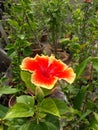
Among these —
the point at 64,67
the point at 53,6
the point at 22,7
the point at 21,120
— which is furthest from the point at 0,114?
Answer: the point at 53,6

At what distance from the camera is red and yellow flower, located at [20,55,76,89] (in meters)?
1.29

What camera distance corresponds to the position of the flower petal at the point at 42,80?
128 cm

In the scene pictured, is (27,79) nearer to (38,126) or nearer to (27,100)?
(27,100)

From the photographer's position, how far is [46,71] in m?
1.37

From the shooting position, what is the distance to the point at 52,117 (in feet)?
4.83

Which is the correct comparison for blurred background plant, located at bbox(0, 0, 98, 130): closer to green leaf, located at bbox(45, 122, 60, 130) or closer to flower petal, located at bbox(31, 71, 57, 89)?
green leaf, located at bbox(45, 122, 60, 130)

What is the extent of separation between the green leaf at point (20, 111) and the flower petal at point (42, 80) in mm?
135

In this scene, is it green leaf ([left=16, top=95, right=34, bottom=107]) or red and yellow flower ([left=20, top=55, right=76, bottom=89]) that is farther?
green leaf ([left=16, top=95, right=34, bottom=107])

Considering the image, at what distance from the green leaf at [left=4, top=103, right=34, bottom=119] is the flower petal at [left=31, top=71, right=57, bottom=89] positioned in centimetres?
13

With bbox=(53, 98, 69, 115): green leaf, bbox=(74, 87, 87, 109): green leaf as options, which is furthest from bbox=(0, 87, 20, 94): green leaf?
bbox=(74, 87, 87, 109): green leaf

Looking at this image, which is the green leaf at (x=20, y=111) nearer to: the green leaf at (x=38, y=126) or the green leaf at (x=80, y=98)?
the green leaf at (x=38, y=126)

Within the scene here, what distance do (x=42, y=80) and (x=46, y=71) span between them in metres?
0.08

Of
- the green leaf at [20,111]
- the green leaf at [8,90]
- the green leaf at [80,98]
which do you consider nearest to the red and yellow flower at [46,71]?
the green leaf at [20,111]

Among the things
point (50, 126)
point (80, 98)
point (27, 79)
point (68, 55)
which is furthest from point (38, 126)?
point (68, 55)
